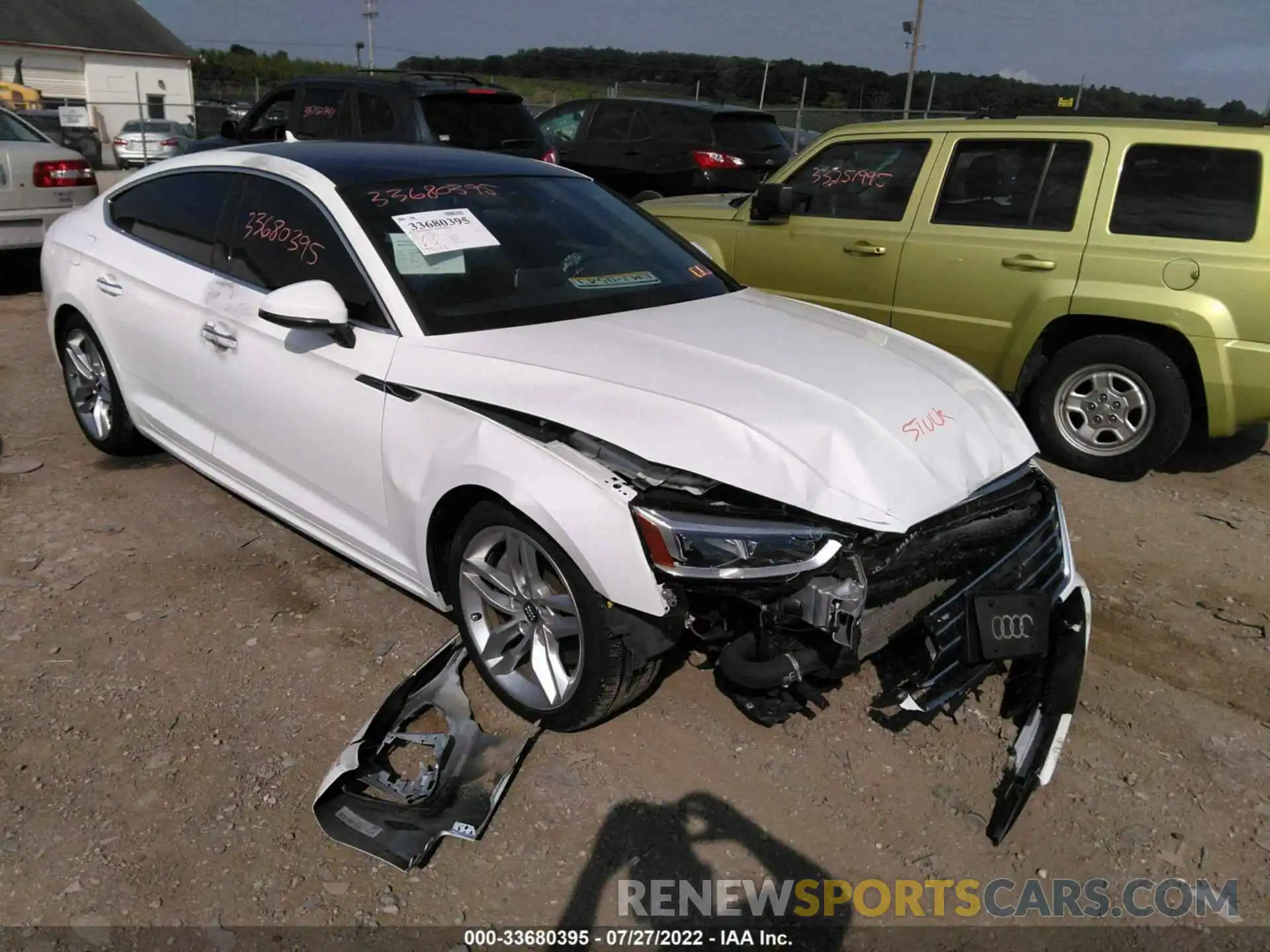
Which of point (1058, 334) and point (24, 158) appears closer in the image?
point (1058, 334)

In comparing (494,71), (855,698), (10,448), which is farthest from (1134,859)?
(494,71)

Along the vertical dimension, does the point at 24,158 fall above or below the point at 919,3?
below

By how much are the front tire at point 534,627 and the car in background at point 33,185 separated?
713 cm

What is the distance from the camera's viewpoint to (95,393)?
4953mm

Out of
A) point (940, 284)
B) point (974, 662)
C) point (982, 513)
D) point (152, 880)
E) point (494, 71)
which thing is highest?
point (494, 71)

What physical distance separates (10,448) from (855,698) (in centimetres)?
463

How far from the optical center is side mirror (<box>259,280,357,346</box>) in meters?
3.02

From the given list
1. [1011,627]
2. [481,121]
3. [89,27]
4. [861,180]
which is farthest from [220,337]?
[89,27]

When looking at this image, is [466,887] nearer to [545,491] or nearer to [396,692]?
[396,692]

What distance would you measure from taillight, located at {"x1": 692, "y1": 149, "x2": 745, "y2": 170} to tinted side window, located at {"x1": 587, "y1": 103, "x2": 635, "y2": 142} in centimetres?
116

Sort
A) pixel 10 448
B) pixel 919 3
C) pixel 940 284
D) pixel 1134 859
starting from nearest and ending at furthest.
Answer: pixel 1134 859 < pixel 10 448 < pixel 940 284 < pixel 919 3

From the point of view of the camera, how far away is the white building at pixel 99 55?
37188mm

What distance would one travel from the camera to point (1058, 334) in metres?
5.34

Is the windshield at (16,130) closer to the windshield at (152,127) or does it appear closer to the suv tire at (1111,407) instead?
the suv tire at (1111,407)
